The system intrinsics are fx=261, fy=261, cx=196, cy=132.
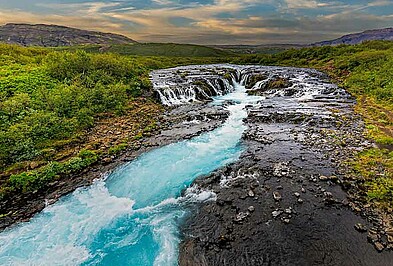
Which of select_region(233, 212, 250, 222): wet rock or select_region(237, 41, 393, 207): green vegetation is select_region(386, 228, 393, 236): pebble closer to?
select_region(237, 41, 393, 207): green vegetation

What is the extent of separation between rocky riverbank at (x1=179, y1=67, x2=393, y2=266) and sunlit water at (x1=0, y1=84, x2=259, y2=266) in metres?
0.91

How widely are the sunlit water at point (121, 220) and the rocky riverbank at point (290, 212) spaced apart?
0.91 metres

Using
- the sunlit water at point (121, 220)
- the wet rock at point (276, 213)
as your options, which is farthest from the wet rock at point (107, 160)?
the wet rock at point (276, 213)

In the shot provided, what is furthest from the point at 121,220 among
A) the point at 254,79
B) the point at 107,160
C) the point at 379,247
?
the point at 254,79

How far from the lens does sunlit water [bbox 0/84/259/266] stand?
355 inches

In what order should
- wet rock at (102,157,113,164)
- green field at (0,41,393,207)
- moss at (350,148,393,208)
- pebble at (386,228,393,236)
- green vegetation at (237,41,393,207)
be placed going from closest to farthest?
pebble at (386,228,393,236) → moss at (350,148,393,208) → green vegetation at (237,41,393,207) → green field at (0,41,393,207) → wet rock at (102,157,113,164)

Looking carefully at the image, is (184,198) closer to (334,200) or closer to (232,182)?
(232,182)

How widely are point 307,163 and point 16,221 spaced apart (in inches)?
558

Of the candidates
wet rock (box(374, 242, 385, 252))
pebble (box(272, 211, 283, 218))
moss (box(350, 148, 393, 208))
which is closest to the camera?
wet rock (box(374, 242, 385, 252))

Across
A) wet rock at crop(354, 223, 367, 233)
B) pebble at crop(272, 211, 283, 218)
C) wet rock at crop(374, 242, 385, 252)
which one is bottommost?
pebble at crop(272, 211, 283, 218)

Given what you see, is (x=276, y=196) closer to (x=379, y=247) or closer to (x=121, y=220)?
(x=379, y=247)

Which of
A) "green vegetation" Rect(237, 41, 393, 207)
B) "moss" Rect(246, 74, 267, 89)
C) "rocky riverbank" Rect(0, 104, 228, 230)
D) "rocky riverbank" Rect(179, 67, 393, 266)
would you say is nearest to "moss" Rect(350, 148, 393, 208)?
"green vegetation" Rect(237, 41, 393, 207)

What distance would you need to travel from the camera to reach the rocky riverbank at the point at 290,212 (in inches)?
334

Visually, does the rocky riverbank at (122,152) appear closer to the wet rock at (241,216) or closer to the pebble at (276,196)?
the wet rock at (241,216)
